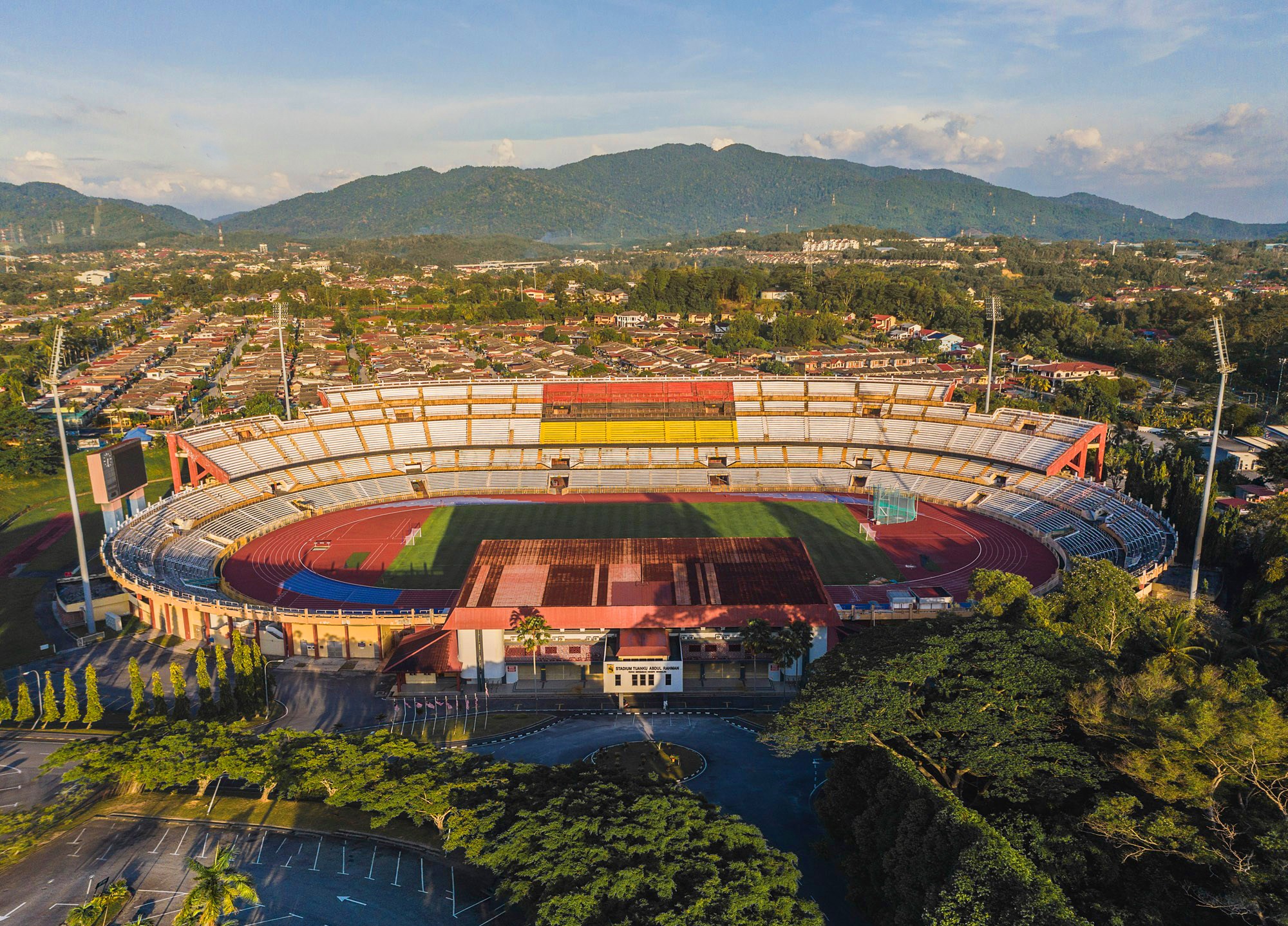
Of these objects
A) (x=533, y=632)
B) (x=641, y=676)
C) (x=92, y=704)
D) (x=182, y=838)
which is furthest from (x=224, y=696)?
(x=641, y=676)

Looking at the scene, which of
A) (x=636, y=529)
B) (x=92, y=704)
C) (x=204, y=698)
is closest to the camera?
(x=92, y=704)

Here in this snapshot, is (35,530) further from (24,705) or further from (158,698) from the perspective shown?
(158,698)

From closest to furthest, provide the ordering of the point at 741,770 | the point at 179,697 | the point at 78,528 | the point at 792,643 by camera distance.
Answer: the point at 741,770 < the point at 179,697 < the point at 792,643 < the point at 78,528

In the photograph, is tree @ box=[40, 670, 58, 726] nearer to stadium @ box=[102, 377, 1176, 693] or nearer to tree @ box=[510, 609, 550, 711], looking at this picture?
stadium @ box=[102, 377, 1176, 693]

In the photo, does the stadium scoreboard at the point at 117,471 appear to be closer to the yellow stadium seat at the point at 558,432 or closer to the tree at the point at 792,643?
the yellow stadium seat at the point at 558,432

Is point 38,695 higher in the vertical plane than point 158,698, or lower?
lower

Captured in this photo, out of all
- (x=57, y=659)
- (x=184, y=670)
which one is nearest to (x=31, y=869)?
(x=184, y=670)

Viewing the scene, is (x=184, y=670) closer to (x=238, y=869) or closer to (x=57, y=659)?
(x=57, y=659)
